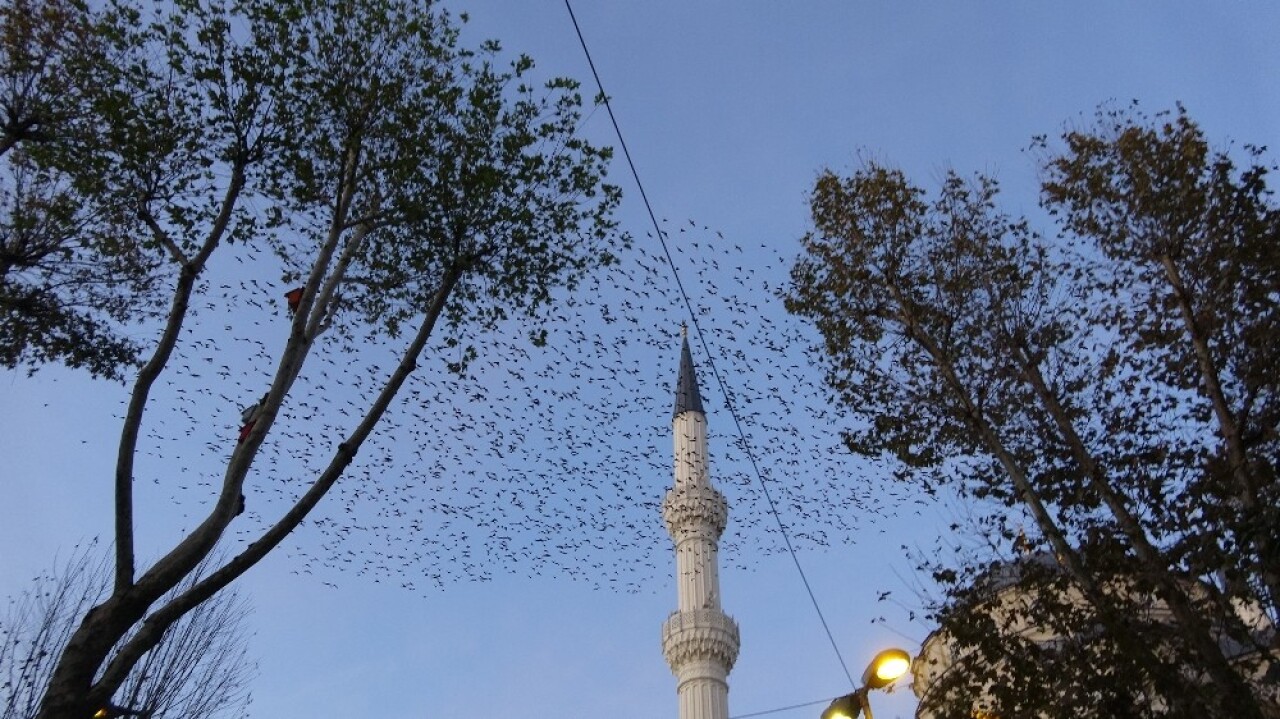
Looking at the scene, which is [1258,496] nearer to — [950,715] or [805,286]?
[950,715]

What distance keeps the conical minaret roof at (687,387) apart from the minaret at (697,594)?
488 mm

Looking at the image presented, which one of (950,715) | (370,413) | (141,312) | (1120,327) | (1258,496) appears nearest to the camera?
(370,413)

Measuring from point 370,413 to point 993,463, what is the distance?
617 cm

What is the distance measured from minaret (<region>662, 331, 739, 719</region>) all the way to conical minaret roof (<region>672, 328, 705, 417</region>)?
488mm

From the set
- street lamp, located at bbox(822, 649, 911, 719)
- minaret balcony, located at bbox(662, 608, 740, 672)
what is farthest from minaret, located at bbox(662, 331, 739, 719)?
street lamp, located at bbox(822, 649, 911, 719)

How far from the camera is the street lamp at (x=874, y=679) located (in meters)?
7.16

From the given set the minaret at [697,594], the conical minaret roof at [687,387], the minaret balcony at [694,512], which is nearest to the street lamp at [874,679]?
the minaret at [697,594]

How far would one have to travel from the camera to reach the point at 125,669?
6.75 metres

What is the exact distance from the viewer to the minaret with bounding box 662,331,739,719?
32844mm

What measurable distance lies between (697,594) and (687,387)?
27.5 feet

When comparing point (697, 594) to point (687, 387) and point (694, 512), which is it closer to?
point (694, 512)

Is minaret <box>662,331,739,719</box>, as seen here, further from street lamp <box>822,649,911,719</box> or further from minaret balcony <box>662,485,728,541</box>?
street lamp <box>822,649,911,719</box>

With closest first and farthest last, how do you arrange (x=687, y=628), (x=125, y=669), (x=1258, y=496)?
1. (x=125, y=669)
2. (x=1258, y=496)
3. (x=687, y=628)

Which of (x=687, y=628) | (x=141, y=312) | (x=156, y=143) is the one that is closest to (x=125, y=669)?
(x=156, y=143)
